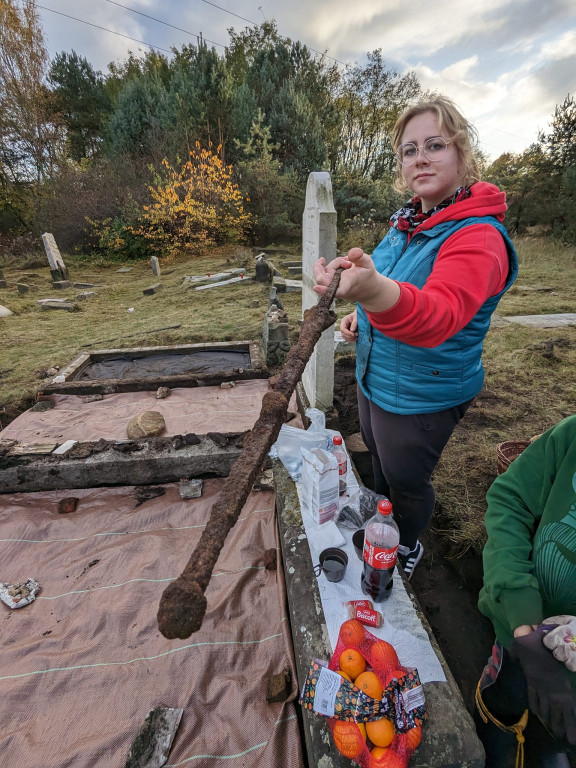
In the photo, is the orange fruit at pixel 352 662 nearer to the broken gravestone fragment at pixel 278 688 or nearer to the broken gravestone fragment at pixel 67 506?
the broken gravestone fragment at pixel 278 688

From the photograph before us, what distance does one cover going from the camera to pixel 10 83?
17.6 m

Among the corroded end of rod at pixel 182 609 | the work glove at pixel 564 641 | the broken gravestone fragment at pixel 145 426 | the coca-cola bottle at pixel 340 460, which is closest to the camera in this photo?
the corroded end of rod at pixel 182 609

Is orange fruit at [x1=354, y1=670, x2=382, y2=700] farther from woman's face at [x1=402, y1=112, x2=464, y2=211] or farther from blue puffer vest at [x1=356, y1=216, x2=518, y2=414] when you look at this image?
woman's face at [x1=402, y1=112, x2=464, y2=211]

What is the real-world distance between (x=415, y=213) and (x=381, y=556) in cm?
158

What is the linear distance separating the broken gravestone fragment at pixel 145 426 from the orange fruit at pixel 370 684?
9.75 feet

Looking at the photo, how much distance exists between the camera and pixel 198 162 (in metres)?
15.7

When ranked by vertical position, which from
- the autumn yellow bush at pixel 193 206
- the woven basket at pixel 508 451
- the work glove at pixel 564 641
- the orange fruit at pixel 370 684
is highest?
the autumn yellow bush at pixel 193 206

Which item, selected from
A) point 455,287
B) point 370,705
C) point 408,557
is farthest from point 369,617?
point 455,287

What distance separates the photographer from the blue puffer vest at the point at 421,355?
4.56 ft

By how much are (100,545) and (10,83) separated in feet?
83.1

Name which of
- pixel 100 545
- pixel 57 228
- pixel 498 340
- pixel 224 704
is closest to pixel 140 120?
pixel 57 228

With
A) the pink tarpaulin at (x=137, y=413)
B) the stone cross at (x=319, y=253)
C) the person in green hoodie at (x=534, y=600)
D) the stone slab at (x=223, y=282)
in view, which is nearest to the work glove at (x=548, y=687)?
the person in green hoodie at (x=534, y=600)

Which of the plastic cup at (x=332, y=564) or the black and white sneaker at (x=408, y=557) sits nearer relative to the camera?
the plastic cup at (x=332, y=564)

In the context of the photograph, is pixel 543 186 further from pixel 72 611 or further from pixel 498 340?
pixel 72 611
